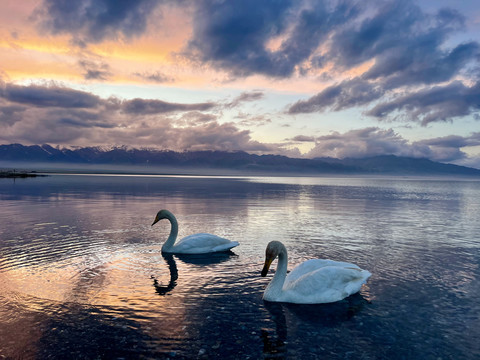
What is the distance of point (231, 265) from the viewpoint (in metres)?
14.6

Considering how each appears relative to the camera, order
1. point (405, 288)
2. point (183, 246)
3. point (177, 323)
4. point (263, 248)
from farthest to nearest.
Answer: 1. point (263, 248)
2. point (183, 246)
3. point (405, 288)
4. point (177, 323)

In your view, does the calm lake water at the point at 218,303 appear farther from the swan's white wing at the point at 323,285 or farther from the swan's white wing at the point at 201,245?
the swan's white wing at the point at 201,245

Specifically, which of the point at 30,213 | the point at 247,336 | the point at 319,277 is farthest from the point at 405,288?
the point at 30,213

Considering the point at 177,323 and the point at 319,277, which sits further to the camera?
the point at 319,277

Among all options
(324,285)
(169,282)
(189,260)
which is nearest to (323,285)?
(324,285)

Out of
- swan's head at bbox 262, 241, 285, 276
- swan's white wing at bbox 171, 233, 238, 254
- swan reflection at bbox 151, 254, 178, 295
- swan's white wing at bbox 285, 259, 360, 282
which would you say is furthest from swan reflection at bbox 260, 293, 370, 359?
swan's white wing at bbox 171, 233, 238, 254

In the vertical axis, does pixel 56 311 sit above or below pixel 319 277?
below

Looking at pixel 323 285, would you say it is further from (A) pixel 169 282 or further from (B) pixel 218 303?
(A) pixel 169 282

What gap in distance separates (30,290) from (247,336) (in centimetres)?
709

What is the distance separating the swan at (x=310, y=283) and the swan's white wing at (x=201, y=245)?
18.8 ft

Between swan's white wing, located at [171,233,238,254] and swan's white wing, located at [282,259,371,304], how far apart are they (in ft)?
18.6

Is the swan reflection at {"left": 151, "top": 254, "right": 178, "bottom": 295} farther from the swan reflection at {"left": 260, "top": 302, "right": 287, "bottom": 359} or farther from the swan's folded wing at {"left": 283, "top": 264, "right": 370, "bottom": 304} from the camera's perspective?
the swan's folded wing at {"left": 283, "top": 264, "right": 370, "bottom": 304}

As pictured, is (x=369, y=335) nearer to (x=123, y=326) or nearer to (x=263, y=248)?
(x=123, y=326)

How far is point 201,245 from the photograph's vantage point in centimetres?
1658
